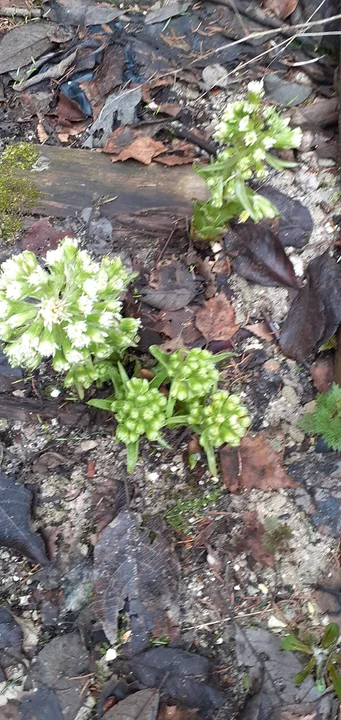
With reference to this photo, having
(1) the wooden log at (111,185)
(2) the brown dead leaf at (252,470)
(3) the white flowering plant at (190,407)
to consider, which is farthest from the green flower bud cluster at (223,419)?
(1) the wooden log at (111,185)

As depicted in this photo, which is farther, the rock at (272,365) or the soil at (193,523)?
the rock at (272,365)

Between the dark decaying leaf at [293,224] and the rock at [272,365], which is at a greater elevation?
the dark decaying leaf at [293,224]

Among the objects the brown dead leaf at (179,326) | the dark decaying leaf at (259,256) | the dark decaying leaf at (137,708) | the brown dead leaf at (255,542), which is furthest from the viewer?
the dark decaying leaf at (259,256)

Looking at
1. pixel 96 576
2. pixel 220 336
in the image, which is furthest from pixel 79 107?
pixel 96 576

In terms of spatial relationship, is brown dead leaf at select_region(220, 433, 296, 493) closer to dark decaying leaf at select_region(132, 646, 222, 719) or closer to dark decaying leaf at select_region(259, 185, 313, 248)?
dark decaying leaf at select_region(132, 646, 222, 719)

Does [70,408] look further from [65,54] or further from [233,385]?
[65,54]

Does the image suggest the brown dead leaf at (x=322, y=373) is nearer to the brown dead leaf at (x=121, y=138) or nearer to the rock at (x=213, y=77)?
the brown dead leaf at (x=121, y=138)
